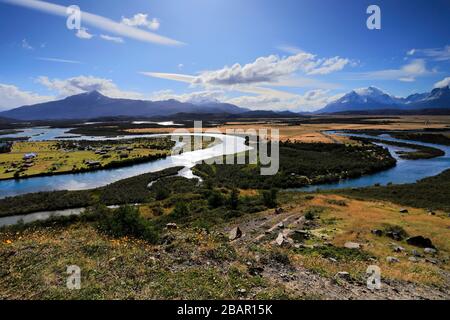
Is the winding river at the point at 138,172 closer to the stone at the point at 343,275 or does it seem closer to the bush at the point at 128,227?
the bush at the point at 128,227

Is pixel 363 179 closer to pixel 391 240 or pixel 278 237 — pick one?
pixel 391 240

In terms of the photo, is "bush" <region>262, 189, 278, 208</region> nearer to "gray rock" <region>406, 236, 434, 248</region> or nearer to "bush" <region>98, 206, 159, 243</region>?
"gray rock" <region>406, 236, 434, 248</region>

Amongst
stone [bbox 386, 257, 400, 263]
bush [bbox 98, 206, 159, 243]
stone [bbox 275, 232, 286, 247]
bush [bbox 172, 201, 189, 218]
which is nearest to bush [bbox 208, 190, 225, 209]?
bush [bbox 172, 201, 189, 218]

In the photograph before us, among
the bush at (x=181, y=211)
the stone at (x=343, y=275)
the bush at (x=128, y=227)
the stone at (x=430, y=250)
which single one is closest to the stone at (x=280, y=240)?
the stone at (x=343, y=275)
